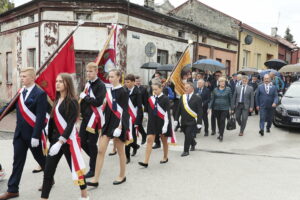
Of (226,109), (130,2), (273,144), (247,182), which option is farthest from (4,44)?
(247,182)

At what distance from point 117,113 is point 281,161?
13.0ft

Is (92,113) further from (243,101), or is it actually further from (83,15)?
(83,15)

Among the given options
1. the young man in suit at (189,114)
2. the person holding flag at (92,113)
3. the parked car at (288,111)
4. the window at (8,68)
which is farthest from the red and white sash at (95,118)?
the window at (8,68)

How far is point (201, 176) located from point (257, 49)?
29246 millimetres

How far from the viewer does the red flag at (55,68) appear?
487 cm

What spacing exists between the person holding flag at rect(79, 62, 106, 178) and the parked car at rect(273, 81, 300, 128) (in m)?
6.99

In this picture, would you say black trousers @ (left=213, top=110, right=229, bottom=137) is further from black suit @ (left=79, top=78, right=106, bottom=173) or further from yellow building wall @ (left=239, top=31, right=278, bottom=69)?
yellow building wall @ (left=239, top=31, right=278, bottom=69)

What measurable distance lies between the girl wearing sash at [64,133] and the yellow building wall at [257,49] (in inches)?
1064

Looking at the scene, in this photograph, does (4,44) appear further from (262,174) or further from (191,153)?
(262,174)

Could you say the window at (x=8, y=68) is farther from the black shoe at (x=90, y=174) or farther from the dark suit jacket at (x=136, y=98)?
the black shoe at (x=90, y=174)

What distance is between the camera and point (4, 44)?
19.8 meters

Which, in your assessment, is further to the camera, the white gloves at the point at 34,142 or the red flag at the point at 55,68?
the red flag at the point at 55,68

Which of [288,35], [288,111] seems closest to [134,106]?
[288,111]

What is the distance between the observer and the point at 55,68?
16.6 feet
